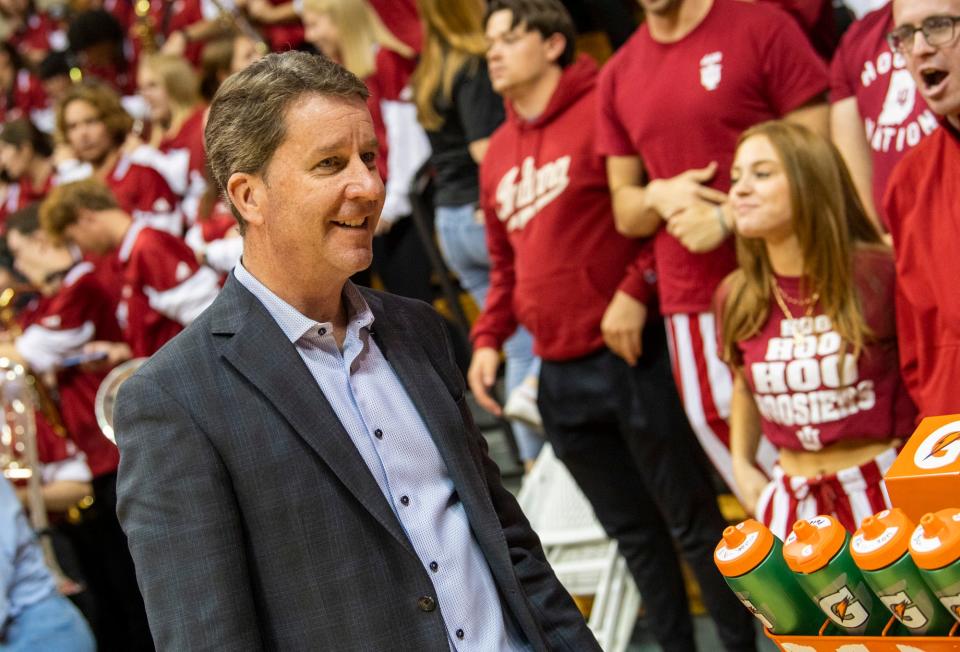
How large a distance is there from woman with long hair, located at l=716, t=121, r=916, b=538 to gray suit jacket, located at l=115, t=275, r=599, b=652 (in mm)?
1305

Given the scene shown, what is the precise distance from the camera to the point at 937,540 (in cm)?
147

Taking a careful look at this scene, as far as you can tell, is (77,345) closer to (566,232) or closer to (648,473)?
(566,232)

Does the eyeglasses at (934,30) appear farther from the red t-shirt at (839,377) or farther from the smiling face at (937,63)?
the red t-shirt at (839,377)

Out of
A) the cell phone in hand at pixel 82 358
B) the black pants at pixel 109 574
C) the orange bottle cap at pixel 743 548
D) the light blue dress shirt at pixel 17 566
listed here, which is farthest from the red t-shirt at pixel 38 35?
the orange bottle cap at pixel 743 548

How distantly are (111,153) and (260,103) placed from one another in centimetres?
477

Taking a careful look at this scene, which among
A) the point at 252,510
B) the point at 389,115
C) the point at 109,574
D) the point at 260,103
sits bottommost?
the point at 109,574

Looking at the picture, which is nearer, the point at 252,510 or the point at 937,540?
the point at 937,540

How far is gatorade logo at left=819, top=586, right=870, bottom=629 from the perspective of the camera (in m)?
1.62

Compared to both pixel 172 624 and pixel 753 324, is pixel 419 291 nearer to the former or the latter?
pixel 753 324

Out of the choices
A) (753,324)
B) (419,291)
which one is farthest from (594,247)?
(419,291)

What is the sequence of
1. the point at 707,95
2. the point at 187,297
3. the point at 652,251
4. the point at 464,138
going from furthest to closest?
the point at 187,297 → the point at 464,138 → the point at 652,251 → the point at 707,95

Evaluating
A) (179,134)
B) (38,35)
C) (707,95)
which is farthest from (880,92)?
(38,35)

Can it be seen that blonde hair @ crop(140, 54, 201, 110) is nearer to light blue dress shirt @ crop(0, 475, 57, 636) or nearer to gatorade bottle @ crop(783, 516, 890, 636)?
light blue dress shirt @ crop(0, 475, 57, 636)

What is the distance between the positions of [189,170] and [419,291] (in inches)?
75.7
